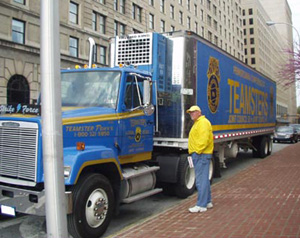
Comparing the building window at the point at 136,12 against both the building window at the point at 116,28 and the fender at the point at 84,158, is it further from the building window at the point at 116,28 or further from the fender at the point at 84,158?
the fender at the point at 84,158

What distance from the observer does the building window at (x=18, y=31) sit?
23.0 m

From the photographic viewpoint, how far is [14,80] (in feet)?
75.0

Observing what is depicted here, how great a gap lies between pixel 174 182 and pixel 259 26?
325ft

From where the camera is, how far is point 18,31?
23250 millimetres

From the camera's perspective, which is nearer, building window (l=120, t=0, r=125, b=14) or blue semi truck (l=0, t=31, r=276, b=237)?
blue semi truck (l=0, t=31, r=276, b=237)

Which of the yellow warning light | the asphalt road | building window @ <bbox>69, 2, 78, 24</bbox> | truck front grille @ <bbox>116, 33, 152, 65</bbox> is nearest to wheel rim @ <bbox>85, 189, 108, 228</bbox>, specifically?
the asphalt road

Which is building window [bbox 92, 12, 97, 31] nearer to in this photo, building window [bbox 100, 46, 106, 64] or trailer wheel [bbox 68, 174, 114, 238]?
building window [bbox 100, 46, 106, 64]

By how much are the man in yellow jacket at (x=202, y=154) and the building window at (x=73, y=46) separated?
23.1 meters

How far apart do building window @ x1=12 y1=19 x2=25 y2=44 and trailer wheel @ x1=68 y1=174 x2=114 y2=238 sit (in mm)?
20572

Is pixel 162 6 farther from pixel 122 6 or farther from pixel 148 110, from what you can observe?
pixel 148 110

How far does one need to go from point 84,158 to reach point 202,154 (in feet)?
8.14

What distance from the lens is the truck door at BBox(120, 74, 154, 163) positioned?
609 cm

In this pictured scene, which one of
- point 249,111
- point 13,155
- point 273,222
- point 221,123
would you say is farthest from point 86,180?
point 249,111

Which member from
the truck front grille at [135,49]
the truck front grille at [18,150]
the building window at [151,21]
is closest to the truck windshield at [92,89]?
the truck front grille at [18,150]
